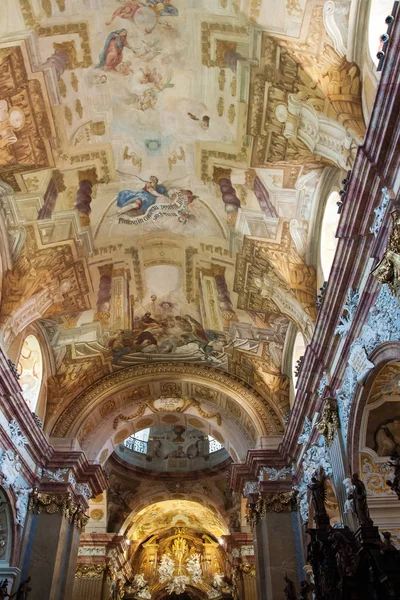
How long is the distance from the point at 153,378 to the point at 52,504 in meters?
5.14

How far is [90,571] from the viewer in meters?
22.1

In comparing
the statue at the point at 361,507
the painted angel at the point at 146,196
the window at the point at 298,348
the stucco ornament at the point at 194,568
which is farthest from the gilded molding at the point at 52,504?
the stucco ornament at the point at 194,568

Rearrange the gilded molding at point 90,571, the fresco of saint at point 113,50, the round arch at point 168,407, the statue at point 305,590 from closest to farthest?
1. the statue at point 305,590
2. the fresco of saint at point 113,50
3. the round arch at point 168,407
4. the gilded molding at point 90,571

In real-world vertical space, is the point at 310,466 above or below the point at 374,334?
below

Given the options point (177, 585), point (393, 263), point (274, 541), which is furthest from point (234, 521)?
point (393, 263)

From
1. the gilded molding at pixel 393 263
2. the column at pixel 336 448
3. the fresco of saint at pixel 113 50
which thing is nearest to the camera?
the gilded molding at pixel 393 263

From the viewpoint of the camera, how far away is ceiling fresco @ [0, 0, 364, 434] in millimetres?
10117

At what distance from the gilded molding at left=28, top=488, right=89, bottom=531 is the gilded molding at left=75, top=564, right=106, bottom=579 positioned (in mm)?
8508

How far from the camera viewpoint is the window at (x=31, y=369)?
15.3 m

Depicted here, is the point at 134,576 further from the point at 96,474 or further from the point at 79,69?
the point at 79,69

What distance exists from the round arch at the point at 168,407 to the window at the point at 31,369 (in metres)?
1.31

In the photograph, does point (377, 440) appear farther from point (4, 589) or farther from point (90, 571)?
point (90, 571)

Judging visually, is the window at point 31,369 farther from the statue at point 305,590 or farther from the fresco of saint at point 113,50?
the statue at point 305,590

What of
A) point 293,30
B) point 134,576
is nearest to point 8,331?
point 293,30
